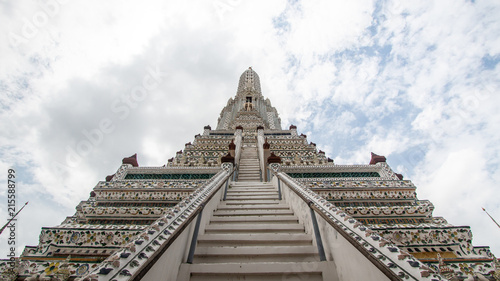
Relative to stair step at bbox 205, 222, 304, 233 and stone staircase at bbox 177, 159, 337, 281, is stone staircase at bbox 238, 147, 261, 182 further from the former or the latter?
stair step at bbox 205, 222, 304, 233

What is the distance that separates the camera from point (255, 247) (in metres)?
3.20

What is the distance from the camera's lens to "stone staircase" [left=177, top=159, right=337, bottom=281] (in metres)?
2.68

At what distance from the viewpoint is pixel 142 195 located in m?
6.30

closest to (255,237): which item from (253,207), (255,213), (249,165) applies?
(255,213)

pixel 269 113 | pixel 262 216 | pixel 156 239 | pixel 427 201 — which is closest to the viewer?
pixel 156 239

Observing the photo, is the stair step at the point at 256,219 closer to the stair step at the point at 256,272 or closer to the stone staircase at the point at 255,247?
the stone staircase at the point at 255,247

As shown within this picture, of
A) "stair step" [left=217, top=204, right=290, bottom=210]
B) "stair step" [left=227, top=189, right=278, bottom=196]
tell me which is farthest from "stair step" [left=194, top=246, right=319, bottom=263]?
"stair step" [left=227, top=189, right=278, bottom=196]

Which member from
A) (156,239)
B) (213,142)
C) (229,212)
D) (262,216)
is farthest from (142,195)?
(213,142)

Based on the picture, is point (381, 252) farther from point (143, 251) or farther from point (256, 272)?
point (143, 251)

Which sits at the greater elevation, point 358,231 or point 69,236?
point 69,236

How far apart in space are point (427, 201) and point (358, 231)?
4831 millimetres

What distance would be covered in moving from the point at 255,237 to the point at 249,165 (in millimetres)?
7592

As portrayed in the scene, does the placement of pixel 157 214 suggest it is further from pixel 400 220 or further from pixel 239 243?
pixel 400 220

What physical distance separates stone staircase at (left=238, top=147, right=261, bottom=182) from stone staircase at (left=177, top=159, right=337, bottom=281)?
3998 millimetres
